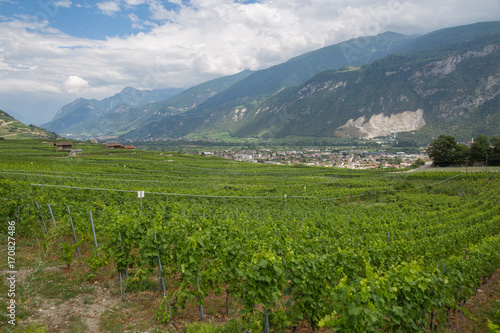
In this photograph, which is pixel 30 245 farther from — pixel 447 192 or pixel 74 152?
pixel 74 152

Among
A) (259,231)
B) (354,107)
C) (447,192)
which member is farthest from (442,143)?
(354,107)

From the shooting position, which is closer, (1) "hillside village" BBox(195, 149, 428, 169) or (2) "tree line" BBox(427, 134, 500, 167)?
(2) "tree line" BBox(427, 134, 500, 167)

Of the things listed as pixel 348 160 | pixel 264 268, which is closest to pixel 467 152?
pixel 348 160

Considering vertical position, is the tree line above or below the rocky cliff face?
below

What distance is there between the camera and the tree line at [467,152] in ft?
154

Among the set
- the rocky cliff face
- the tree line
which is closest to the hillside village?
the tree line

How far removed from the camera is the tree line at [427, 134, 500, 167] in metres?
46.8

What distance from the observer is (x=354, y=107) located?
615 ft

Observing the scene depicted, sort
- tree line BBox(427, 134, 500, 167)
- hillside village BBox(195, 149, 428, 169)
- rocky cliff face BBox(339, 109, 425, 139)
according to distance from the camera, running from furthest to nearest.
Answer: rocky cliff face BBox(339, 109, 425, 139), hillside village BBox(195, 149, 428, 169), tree line BBox(427, 134, 500, 167)

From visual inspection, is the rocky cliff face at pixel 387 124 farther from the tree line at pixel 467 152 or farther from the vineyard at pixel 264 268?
the vineyard at pixel 264 268

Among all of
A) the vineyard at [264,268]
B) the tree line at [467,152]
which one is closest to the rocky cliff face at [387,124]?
the tree line at [467,152]

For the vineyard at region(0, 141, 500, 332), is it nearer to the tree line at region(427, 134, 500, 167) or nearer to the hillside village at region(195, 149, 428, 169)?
the tree line at region(427, 134, 500, 167)

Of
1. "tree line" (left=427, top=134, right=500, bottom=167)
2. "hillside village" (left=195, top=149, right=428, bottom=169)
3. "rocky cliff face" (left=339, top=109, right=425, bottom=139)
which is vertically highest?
"rocky cliff face" (left=339, top=109, right=425, bottom=139)

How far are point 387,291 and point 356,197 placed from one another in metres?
28.2
